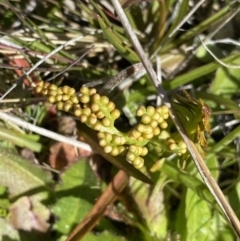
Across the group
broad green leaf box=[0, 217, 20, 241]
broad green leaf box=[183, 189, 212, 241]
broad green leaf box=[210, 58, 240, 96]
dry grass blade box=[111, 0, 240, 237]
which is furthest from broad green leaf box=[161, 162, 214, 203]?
broad green leaf box=[0, 217, 20, 241]

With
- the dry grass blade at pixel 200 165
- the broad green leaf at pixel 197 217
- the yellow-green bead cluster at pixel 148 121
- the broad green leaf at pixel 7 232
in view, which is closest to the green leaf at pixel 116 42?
the dry grass blade at pixel 200 165

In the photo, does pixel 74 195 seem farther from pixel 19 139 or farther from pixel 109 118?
pixel 109 118

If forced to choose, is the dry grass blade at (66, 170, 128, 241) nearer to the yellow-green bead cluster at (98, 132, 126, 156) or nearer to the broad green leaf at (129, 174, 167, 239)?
the broad green leaf at (129, 174, 167, 239)

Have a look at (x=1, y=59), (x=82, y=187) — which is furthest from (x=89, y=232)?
(x=1, y=59)

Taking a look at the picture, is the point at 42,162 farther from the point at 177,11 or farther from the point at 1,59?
the point at 177,11

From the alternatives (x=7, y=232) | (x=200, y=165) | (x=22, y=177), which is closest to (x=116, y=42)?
(x=200, y=165)
